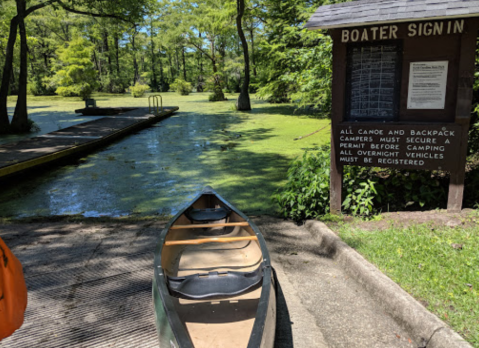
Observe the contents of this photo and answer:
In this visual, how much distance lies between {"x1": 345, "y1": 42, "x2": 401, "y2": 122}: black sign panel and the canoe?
7.10 feet

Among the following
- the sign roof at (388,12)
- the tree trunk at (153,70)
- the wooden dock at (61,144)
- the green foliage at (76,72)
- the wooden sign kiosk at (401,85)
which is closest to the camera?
the sign roof at (388,12)

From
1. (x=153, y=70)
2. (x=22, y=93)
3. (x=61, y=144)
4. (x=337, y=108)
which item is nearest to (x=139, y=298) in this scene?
(x=337, y=108)

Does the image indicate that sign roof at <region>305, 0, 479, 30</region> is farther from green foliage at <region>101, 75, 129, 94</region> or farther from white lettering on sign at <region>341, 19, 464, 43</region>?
green foliage at <region>101, 75, 129, 94</region>

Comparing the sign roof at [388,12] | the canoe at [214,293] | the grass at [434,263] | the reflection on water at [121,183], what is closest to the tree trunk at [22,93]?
the reflection on water at [121,183]

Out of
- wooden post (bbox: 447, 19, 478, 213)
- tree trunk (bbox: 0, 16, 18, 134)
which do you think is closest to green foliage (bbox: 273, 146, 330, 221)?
wooden post (bbox: 447, 19, 478, 213)

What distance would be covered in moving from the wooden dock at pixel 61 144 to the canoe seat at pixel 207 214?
4.91 metres

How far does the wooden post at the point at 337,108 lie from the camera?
15.1 ft

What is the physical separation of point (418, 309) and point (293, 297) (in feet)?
3.30

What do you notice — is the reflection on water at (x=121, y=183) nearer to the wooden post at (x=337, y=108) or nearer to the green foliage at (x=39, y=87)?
the wooden post at (x=337, y=108)

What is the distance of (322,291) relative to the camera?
3355mm

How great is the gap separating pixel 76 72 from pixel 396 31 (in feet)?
107

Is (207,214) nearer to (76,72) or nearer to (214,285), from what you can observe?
(214,285)

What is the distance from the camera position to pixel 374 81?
181 inches

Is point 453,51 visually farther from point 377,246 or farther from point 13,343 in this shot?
point 13,343
